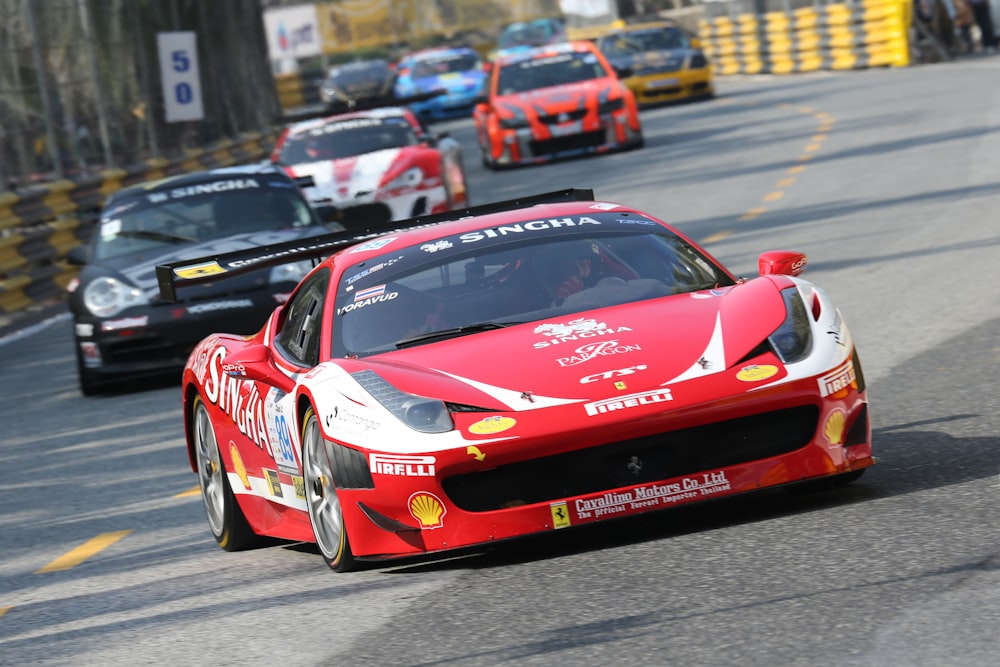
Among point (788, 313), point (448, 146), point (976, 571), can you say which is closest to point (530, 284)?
point (788, 313)

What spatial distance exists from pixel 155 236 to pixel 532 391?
8201 mm

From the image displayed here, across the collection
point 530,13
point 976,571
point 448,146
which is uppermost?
point 976,571

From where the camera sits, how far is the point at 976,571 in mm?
5035

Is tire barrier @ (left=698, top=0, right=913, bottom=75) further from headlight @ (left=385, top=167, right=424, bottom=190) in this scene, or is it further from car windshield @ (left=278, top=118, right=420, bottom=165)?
headlight @ (left=385, top=167, right=424, bottom=190)

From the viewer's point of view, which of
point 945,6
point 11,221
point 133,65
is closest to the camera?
point 11,221

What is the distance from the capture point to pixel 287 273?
12.8 metres

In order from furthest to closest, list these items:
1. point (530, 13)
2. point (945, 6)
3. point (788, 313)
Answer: point (530, 13)
point (945, 6)
point (788, 313)

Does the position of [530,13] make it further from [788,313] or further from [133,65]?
[788,313]

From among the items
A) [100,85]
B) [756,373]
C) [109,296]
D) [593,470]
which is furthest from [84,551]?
[100,85]

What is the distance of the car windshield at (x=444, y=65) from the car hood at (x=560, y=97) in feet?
61.8

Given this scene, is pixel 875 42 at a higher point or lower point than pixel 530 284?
lower

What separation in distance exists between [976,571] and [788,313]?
146 centimetres

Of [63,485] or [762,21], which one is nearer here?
[63,485]

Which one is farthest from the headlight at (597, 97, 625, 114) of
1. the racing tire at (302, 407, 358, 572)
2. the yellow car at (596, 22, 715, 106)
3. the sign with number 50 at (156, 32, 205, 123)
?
the racing tire at (302, 407, 358, 572)
